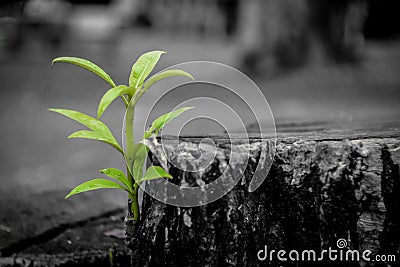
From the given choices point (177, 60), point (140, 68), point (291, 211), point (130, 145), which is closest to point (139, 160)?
point (130, 145)

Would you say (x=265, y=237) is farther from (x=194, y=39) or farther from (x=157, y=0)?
(x=157, y=0)

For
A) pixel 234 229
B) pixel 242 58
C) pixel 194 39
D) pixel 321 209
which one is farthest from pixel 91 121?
pixel 194 39

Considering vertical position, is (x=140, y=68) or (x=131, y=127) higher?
(x=140, y=68)

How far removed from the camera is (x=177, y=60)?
11273mm

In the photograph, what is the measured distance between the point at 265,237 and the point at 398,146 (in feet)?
1.79

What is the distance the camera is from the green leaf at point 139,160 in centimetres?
150

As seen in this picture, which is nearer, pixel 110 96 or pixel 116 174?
pixel 110 96

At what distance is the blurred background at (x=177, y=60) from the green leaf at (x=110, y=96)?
1.40 meters

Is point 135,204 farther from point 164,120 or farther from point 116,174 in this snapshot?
point 164,120

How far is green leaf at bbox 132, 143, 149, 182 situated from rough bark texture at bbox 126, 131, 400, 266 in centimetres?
11

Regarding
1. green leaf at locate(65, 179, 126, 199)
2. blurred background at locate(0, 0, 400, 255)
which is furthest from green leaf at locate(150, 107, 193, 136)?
blurred background at locate(0, 0, 400, 255)

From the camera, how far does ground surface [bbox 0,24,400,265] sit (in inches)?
89.0

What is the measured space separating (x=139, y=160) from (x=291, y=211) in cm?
55

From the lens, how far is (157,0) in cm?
1606
